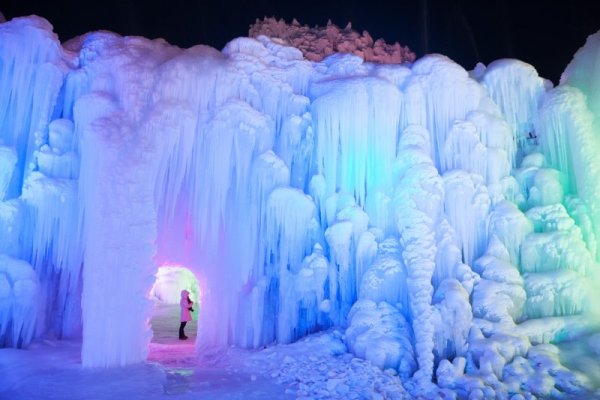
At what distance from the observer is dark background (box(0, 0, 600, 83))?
2302cm

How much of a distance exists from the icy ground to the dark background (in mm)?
18034

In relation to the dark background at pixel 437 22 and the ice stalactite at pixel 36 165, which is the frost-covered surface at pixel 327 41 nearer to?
the ice stalactite at pixel 36 165

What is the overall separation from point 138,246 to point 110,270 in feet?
2.14

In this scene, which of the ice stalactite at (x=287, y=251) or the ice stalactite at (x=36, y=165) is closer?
the ice stalactite at (x=36, y=165)

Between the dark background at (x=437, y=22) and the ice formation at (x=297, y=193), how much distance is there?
1295 centimetres

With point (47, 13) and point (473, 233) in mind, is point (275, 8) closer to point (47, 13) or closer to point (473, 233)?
point (47, 13)

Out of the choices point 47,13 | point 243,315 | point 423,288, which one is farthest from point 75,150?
point 47,13

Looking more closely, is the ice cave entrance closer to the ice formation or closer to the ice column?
the ice formation

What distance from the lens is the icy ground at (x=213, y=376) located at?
23.8ft

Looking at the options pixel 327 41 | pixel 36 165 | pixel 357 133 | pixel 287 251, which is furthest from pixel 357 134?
pixel 36 165

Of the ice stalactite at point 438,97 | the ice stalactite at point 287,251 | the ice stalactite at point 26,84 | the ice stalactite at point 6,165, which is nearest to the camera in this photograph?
the ice stalactite at point 6,165

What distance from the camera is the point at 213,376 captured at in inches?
332

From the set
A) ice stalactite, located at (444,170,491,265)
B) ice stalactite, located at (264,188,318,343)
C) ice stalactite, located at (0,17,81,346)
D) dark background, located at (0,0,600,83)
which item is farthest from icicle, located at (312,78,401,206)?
dark background, located at (0,0,600,83)

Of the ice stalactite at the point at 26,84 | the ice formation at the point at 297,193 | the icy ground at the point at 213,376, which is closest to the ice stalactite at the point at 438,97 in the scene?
the ice formation at the point at 297,193
